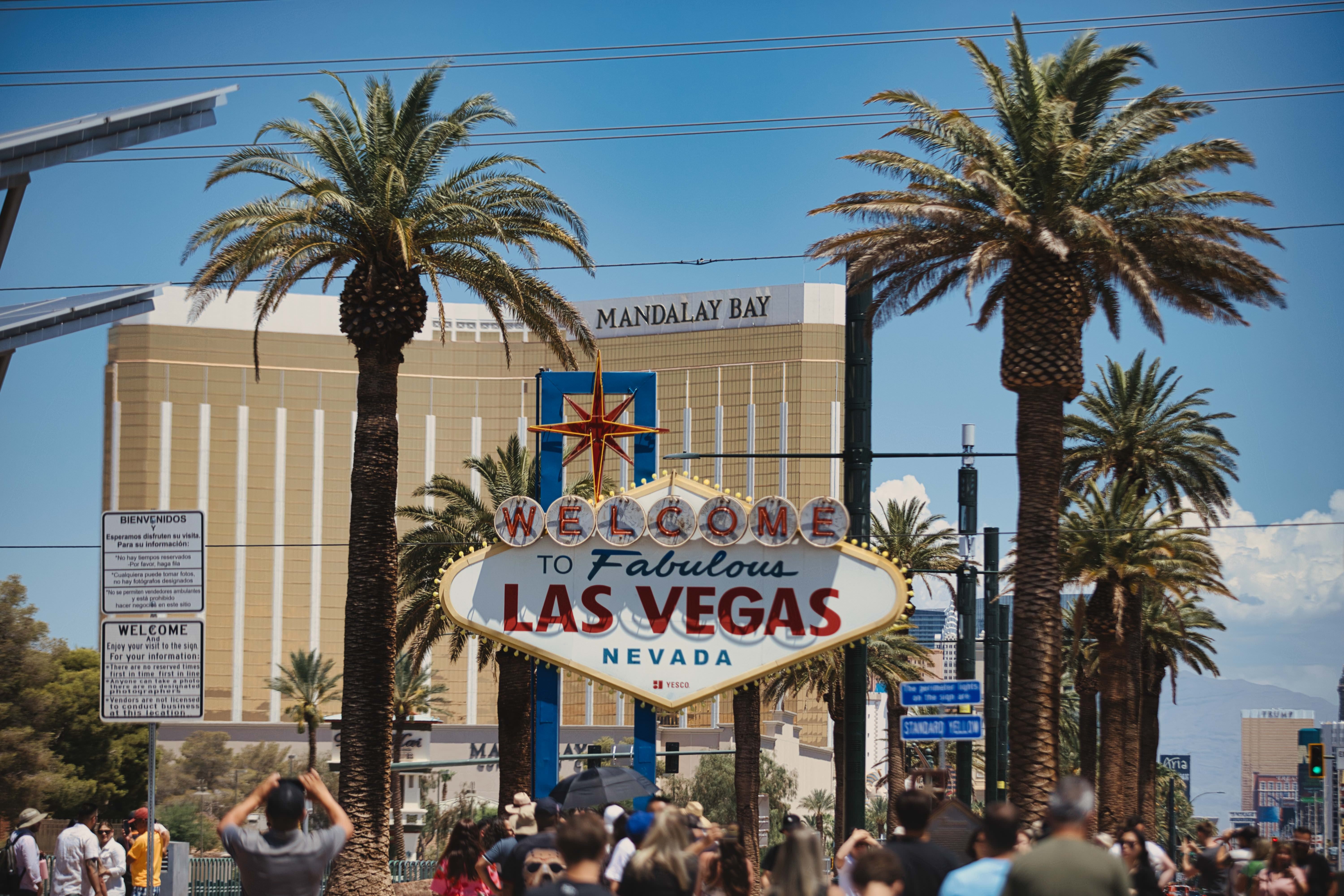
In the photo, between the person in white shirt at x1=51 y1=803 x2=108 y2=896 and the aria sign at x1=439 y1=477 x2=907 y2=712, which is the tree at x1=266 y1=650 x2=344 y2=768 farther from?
the person in white shirt at x1=51 y1=803 x2=108 y2=896

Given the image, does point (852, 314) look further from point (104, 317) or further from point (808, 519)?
point (104, 317)

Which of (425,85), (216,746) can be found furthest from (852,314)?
(216,746)

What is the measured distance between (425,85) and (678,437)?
103m

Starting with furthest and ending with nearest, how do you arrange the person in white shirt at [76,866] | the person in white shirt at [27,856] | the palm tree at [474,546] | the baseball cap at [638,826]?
the palm tree at [474,546]
the person in white shirt at [76,866]
the person in white shirt at [27,856]
the baseball cap at [638,826]

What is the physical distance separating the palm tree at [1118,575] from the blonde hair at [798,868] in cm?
2871

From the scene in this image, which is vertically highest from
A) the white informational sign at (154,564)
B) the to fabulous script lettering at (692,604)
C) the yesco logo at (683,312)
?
the yesco logo at (683,312)

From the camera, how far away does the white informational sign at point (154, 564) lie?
34.5 feet

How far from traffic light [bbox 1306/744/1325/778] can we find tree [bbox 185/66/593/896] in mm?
22469

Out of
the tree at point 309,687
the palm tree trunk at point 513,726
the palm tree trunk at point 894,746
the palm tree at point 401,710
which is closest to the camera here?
the palm tree trunk at point 513,726

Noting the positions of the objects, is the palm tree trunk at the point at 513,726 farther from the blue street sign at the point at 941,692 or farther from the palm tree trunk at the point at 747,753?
the blue street sign at the point at 941,692

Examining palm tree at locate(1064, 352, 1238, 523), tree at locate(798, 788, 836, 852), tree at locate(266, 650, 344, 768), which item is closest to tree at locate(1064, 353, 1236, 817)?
palm tree at locate(1064, 352, 1238, 523)

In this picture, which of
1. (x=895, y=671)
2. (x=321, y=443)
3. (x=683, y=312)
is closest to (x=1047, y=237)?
(x=895, y=671)

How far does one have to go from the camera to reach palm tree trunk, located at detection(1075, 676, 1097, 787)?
46.2m

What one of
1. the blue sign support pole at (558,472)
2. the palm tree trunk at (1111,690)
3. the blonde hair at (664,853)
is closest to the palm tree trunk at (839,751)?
the palm tree trunk at (1111,690)
